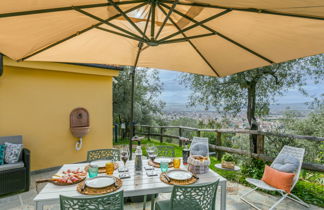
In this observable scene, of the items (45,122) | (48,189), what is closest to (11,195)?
(45,122)

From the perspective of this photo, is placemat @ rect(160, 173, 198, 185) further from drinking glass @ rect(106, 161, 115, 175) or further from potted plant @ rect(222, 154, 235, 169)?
potted plant @ rect(222, 154, 235, 169)

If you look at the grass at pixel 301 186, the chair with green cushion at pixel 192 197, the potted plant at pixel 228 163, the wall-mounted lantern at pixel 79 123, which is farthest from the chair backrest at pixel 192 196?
the wall-mounted lantern at pixel 79 123

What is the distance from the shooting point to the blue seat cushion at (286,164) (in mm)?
3020

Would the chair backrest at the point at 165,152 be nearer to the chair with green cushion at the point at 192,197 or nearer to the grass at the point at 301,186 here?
the chair with green cushion at the point at 192,197

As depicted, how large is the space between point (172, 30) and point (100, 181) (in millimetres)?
2101

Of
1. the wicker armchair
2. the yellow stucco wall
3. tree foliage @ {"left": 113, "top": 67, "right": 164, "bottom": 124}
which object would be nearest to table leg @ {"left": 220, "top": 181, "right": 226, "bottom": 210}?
the wicker armchair

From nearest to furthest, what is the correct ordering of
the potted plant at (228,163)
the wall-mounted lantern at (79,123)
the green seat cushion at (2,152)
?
the green seat cushion at (2,152), the potted plant at (228,163), the wall-mounted lantern at (79,123)

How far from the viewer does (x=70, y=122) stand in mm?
5031

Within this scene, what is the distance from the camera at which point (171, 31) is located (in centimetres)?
260

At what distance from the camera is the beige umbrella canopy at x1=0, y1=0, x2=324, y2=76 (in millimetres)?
1607

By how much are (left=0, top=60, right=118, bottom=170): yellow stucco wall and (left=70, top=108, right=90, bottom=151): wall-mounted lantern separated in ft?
0.40

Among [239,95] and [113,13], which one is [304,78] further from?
[113,13]

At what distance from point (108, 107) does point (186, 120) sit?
788 cm

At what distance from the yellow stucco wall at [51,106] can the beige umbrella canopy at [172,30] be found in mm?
2352
